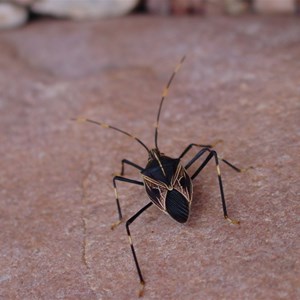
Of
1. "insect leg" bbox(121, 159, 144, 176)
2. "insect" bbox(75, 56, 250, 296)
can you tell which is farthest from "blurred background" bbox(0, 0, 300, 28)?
"insect" bbox(75, 56, 250, 296)

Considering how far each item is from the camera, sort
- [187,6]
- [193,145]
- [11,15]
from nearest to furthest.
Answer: [193,145]
[187,6]
[11,15]

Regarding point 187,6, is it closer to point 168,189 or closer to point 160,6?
point 160,6

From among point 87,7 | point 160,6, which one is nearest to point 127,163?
point 160,6

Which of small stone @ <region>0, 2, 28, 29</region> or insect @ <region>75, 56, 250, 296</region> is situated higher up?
insect @ <region>75, 56, 250, 296</region>

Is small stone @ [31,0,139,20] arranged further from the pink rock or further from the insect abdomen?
the insect abdomen

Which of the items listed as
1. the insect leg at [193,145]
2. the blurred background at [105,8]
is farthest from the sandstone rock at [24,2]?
the insect leg at [193,145]

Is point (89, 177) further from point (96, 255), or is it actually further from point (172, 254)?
point (172, 254)

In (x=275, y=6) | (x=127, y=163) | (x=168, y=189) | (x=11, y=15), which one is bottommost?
(x=11, y=15)
